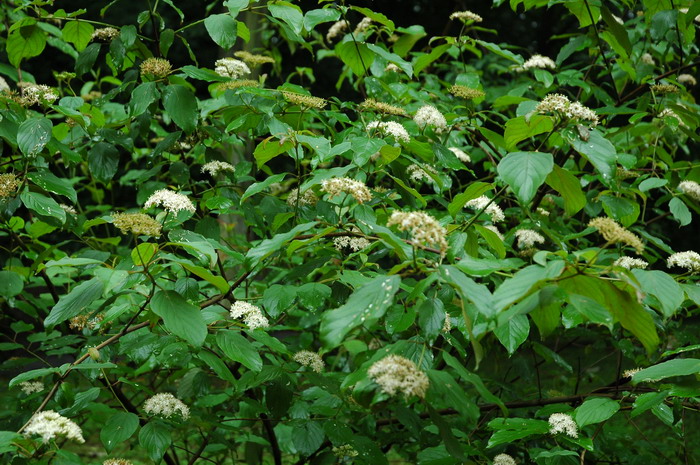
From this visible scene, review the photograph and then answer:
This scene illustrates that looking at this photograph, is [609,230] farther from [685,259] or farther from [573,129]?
[685,259]

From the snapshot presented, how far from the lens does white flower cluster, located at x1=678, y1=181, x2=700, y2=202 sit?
2.06 metres

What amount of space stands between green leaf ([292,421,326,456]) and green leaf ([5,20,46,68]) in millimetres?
1499

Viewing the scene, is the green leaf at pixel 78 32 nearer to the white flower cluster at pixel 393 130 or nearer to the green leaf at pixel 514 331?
the white flower cluster at pixel 393 130

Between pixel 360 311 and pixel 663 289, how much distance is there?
0.56 meters

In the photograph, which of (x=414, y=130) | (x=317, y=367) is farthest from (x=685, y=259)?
(x=317, y=367)

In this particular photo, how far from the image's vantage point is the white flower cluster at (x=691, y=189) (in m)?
2.06

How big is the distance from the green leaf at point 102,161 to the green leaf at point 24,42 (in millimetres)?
366

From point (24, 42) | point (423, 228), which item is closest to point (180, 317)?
point (423, 228)

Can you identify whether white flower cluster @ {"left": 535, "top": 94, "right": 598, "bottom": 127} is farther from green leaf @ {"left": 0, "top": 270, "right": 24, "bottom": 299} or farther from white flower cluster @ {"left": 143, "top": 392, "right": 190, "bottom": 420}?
green leaf @ {"left": 0, "top": 270, "right": 24, "bottom": 299}

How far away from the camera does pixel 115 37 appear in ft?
6.82

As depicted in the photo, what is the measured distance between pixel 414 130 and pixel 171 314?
107cm

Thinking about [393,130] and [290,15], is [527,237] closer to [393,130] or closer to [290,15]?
[393,130]

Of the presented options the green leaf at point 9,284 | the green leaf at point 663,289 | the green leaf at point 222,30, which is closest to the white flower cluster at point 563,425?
the green leaf at point 663,289

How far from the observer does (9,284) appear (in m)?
2.11
